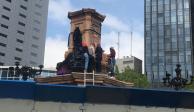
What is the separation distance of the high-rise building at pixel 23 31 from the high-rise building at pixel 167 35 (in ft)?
139

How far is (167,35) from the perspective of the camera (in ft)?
343

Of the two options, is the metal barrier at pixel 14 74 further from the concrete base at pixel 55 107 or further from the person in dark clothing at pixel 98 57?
the concrete base at pixel 55 107

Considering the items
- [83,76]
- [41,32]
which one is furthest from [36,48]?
[83,76]

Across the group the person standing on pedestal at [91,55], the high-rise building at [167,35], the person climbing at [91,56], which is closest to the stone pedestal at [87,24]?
the person standing on pedestal at [91,55]

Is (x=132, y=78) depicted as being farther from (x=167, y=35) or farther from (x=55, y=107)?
(x=167, y=35)

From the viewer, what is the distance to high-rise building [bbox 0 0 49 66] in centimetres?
12212

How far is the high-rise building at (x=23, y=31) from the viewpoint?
122 m

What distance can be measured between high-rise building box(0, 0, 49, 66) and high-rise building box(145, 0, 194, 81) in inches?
1664

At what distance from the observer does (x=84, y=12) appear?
27375 millimetres

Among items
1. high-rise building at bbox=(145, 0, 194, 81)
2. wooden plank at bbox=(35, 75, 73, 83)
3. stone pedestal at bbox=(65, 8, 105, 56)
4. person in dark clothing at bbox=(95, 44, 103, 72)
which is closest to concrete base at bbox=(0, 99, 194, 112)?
wooden plank at bbox=(35, 75, 73, 83)

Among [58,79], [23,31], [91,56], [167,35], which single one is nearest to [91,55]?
[91,56]

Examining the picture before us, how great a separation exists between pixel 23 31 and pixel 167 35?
50.9 m

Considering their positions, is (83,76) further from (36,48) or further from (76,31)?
(36,48)

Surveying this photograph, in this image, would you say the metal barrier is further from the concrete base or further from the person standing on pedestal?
the concrete base
